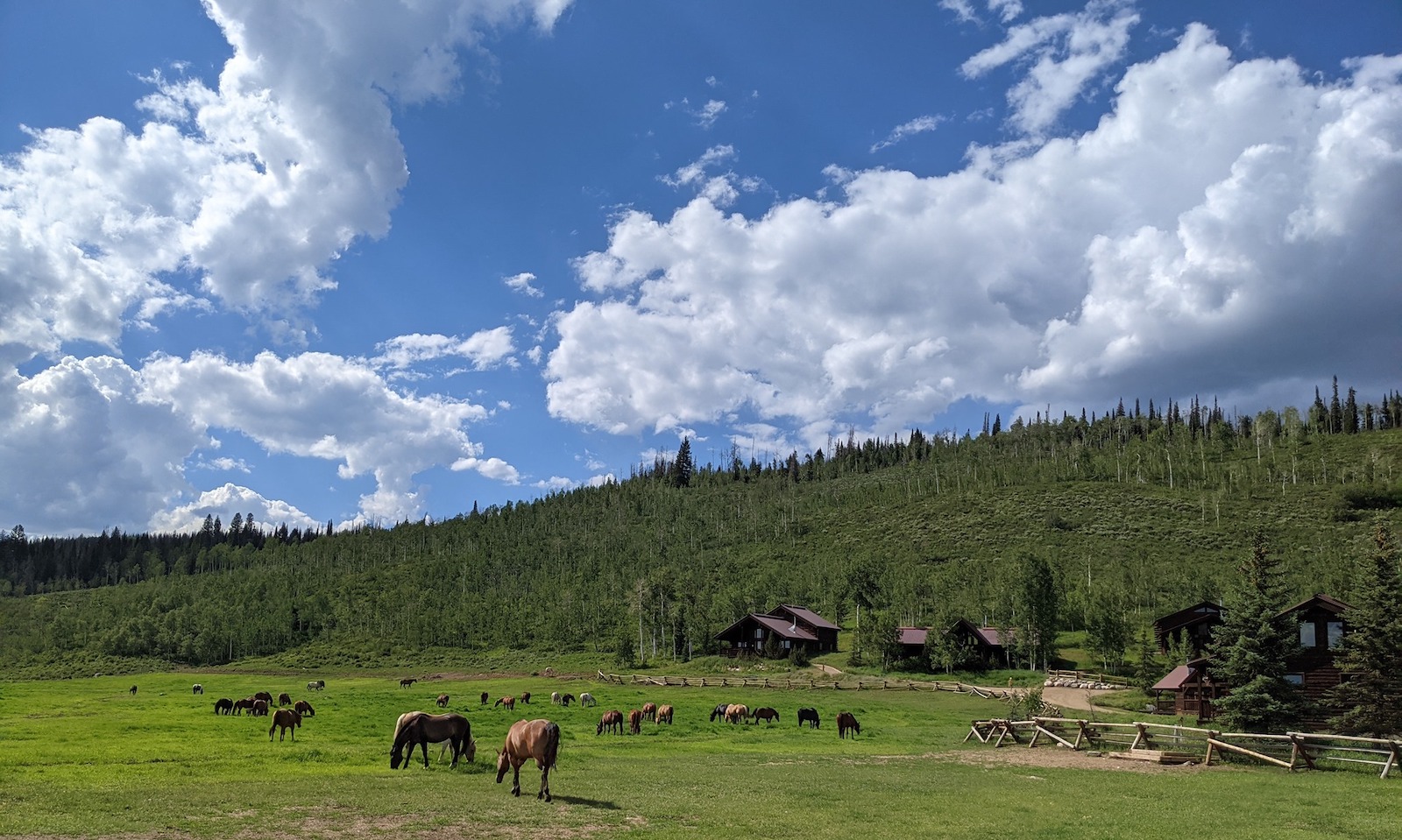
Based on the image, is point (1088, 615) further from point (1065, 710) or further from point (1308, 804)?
point (1308, 804)

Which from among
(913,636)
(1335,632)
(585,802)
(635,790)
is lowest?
(913,636)

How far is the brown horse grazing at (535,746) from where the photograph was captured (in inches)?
778

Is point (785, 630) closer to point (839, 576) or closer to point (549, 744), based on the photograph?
point (839, 576)

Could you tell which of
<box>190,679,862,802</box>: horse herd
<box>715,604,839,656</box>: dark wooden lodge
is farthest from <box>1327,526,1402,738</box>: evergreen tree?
<box>715,604,839,656</box>: dark wooden lodge

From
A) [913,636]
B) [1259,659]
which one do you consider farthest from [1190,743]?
[913,636]

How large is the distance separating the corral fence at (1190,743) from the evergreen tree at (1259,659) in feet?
6.90

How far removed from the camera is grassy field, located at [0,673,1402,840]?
1675 centimetres

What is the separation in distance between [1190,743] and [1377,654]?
32.8ft

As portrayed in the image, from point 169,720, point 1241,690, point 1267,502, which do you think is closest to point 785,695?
point 1241,690

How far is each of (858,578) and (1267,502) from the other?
348ft

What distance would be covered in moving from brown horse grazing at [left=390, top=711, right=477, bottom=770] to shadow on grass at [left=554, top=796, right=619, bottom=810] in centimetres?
650

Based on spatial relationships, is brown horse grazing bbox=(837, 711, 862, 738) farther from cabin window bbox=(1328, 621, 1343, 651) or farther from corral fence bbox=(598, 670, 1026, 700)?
cabin window bbox=(1328, 621, 1343, 651)

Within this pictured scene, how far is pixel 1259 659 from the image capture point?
37.8 metres

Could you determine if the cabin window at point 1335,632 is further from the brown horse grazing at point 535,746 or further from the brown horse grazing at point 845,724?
the brown horse grazing at point 535,746
